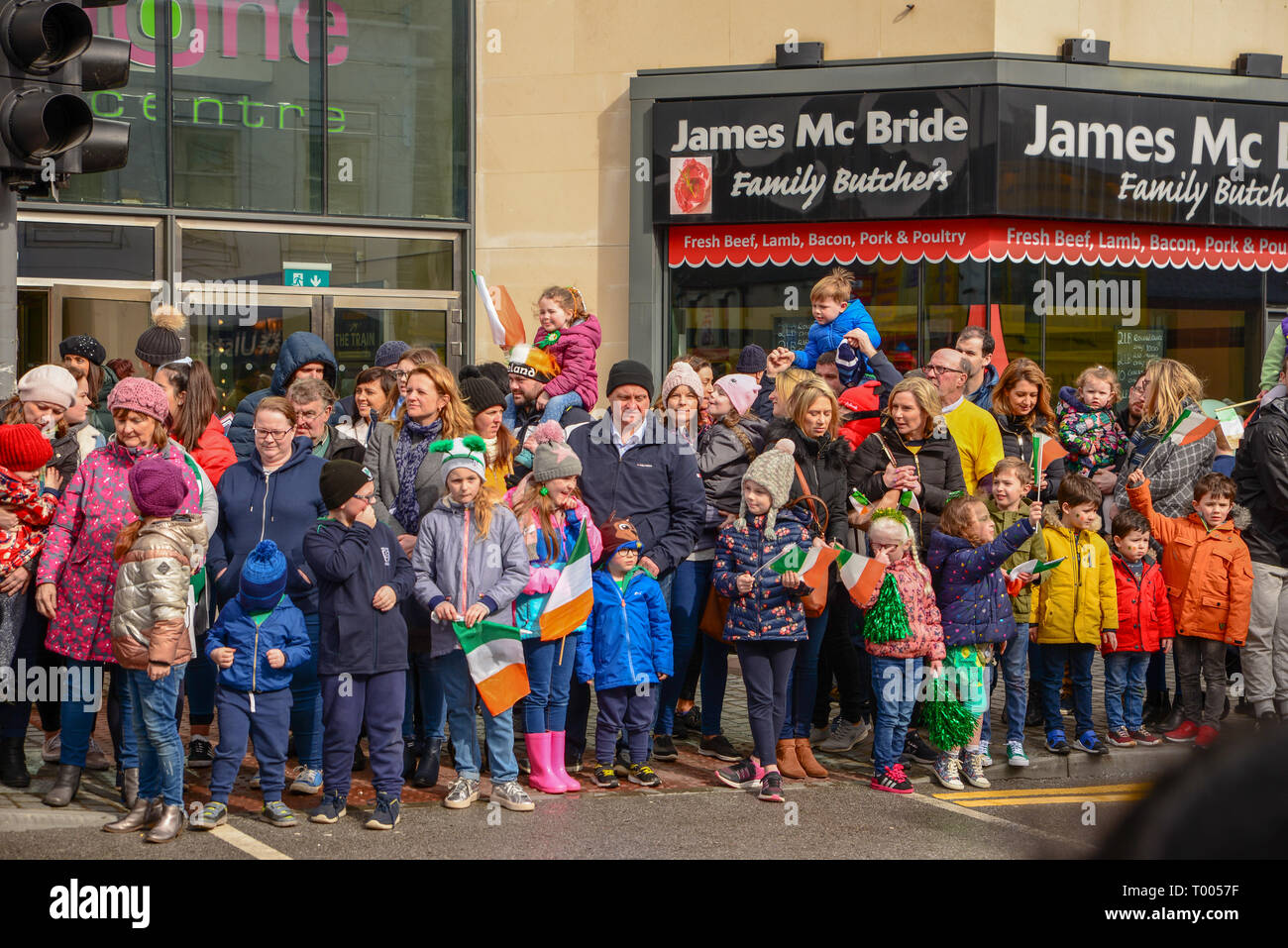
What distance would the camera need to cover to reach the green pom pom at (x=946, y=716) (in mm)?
7168

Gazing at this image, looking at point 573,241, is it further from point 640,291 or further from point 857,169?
point 857,169

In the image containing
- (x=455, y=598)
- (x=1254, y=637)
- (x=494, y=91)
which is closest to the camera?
(x=455, y=598)

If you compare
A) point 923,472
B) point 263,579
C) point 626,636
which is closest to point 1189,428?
point 923,472

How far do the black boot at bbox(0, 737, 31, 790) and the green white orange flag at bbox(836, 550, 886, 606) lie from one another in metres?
4.16

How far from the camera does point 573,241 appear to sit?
1550 centimetres

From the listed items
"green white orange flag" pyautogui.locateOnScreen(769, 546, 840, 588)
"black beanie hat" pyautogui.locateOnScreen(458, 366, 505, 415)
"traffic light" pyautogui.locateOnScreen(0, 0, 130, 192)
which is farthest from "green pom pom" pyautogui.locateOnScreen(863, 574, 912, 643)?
"traffic light" pyautogui.locateOnScreen(0, 0, 130, 192)

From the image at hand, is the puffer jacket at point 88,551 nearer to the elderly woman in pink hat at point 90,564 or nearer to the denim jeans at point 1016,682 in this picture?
the elderly woman in pink hat at point 90,564

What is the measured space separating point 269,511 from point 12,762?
176cm

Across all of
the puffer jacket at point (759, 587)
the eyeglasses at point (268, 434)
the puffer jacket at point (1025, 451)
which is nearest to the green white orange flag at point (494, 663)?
the puffer jacket at point (759, 587)

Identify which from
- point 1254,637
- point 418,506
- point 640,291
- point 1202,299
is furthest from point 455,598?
point 1202,299

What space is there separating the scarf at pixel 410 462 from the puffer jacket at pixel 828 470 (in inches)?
73.9

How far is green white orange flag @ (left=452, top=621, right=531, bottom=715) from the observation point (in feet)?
22.0

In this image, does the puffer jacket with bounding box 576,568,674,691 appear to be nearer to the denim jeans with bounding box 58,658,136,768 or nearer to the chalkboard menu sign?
the denim jeans with bounding box 58,658,136,768

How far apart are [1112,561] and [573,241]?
8.65 metres
